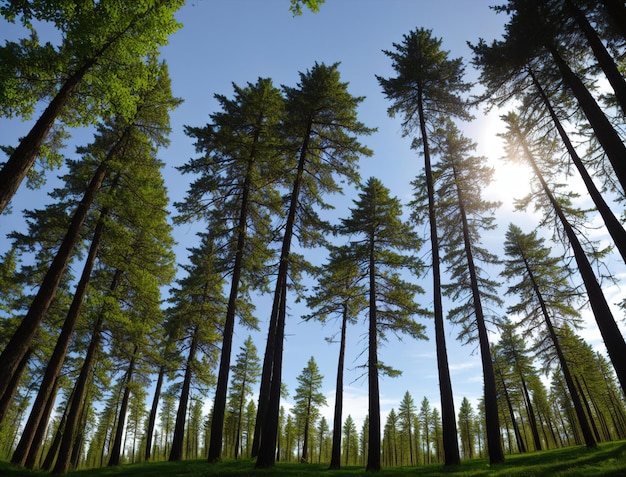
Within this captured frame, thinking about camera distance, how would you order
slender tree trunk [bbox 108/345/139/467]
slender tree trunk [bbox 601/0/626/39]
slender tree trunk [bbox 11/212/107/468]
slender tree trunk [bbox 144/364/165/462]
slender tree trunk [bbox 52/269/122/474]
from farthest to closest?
slender tree trunk [bbox 144/364/165/462] → slender tree trunk [bbox 108/345/139/467] → slender tree trunk [bbox 52/269/122/474] → slender tree trunk [bbox 11/212/107/468] → slender tree trunk [bbox 601/0/626/39]

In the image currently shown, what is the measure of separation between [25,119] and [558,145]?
1945 cm

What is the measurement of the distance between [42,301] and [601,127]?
1737 centimetres

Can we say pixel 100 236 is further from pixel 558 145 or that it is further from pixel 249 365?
pixel 249 365

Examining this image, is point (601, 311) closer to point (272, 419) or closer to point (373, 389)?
point (373, 389)

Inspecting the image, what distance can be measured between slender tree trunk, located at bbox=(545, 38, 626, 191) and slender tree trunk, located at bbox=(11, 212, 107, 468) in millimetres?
16949

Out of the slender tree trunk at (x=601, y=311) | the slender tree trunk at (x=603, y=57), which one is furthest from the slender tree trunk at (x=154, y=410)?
the slender tree trunk at (x=603, y=57)

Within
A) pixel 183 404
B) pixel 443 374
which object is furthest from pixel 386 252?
pixel 183 404

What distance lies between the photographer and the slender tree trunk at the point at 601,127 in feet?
27.8

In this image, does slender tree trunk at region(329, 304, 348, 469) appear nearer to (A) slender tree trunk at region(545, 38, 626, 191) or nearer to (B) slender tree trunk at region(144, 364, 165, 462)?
(B) slender tree trunk at region(144, 364, 165, 462)

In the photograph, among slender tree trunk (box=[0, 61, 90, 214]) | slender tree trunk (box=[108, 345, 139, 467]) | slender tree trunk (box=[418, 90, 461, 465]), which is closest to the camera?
slender tree trunk (box=[0, 61, 90, 214])

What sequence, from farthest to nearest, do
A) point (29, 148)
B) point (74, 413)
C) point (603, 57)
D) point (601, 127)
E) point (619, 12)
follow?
point (74, 413) < point (603, 57) < point (601, 127) < point (29, 148) < point (619, 12)

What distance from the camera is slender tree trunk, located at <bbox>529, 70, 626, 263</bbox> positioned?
984 cm

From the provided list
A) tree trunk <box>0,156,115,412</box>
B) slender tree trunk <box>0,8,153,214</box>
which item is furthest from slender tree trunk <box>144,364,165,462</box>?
slender tree trunk <box>0,8,153,214</box>

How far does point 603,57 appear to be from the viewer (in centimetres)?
928
